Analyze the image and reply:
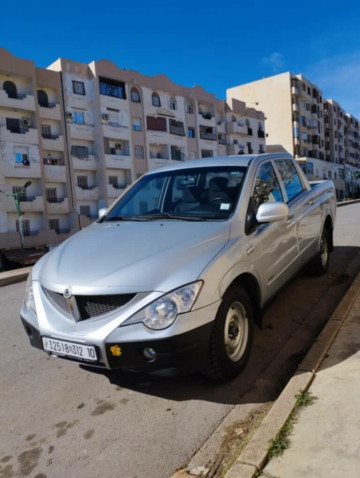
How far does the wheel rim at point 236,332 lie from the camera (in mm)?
3045

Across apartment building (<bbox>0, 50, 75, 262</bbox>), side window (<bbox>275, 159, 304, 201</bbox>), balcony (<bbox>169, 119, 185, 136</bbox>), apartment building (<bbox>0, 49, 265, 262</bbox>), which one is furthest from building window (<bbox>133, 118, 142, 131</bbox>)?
side window (<bbox>275, 159, 304, 201</bbox>)

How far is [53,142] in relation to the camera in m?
36.2

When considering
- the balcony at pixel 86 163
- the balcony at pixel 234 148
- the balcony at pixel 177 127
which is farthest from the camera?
the balcony at pixel 234 148

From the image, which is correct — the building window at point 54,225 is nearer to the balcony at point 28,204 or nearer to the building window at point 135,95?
the balcony at point 28,204

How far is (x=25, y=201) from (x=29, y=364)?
109ft

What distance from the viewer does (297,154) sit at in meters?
66.2

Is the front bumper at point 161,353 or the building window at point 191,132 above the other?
the building window at point 191,132

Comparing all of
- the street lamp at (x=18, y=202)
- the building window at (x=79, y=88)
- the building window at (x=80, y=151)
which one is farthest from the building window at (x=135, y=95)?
the street lamp at (x=18, y=202)

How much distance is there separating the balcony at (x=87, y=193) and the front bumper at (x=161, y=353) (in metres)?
36.6

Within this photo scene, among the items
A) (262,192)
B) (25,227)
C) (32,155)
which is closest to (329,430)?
(262,192)

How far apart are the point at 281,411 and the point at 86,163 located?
38.2 meters

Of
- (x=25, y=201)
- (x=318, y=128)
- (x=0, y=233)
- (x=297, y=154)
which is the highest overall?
(x=318, y=128)

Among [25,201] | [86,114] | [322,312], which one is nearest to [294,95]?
[86,114]

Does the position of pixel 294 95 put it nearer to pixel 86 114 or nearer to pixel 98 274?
pixel 86 114
